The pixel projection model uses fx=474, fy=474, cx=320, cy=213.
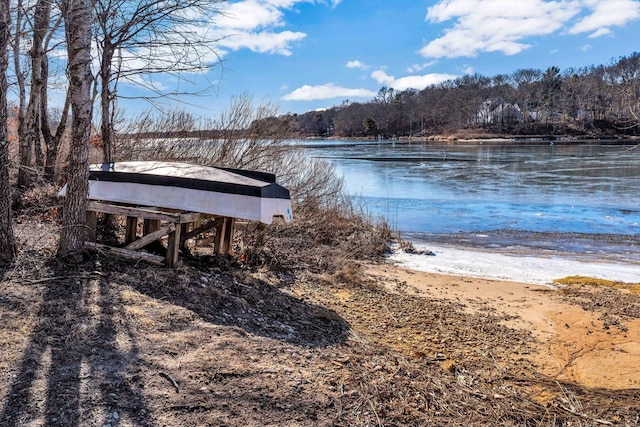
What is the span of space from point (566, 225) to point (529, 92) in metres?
103

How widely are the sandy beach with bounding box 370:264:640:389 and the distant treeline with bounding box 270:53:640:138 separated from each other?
76.5 meters

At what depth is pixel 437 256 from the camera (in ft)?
35.9

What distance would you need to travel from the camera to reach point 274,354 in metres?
3.93

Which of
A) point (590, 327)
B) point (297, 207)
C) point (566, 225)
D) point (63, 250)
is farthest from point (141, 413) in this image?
point (566, 225)

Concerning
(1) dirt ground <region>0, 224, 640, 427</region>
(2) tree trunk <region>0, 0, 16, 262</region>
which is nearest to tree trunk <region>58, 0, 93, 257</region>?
(1) dirt ground <region>0, 224, 640, 427</region>

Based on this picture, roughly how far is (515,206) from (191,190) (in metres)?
16.2

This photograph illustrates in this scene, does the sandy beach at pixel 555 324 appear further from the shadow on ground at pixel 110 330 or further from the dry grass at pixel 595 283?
the shadow on ground at pixel 110 330

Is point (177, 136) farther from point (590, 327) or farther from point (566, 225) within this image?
point (566, 225)

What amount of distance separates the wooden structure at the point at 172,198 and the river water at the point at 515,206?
4.94 meters

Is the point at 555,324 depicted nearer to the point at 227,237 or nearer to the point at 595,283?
the point at 595,283

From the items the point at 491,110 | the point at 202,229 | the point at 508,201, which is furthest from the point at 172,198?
the point at 491,110

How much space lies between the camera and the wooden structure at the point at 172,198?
5.65 m

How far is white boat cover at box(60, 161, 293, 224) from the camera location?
568cm

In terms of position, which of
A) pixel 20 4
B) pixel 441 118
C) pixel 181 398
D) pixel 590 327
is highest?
pixel 441 118
